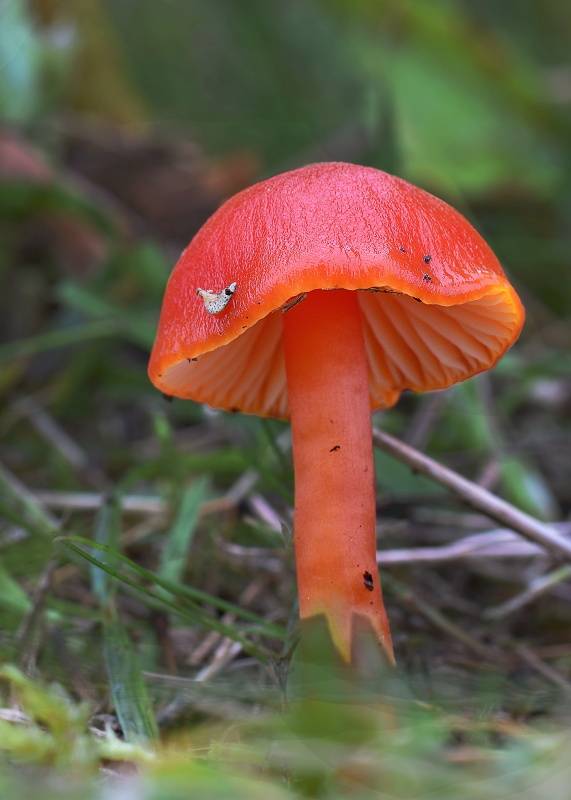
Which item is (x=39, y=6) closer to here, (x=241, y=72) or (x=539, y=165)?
(x=241, y=72)

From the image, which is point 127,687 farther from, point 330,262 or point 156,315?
point 156,315

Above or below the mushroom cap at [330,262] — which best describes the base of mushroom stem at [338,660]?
below

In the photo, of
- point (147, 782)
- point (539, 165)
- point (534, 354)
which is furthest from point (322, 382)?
point (539, 165)

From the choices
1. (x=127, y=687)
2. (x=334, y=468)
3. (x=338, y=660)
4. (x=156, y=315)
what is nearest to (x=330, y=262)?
(x=334, y=468)

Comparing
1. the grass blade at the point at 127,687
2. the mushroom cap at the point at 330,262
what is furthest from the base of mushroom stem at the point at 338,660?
the mushroom cap at the point at 330,262

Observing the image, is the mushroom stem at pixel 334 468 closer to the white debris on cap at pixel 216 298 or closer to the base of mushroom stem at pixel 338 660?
the base of mushroom stem at pixel 338 660

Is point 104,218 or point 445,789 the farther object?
point 104,218
